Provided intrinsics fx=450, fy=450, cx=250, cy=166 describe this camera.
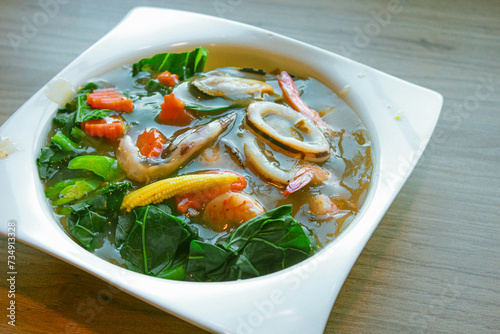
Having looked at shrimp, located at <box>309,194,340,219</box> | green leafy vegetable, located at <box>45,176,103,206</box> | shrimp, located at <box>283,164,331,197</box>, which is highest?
green leafy vegetable, located at <box>45,176,103,206</box>

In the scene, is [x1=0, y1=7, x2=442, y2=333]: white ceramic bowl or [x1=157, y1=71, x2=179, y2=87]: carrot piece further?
[x1=157, y1=71, x2=179, y2=87]: carrot piece

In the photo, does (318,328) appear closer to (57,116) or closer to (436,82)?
(57,116)

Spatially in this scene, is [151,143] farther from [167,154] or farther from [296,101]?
[296,101]

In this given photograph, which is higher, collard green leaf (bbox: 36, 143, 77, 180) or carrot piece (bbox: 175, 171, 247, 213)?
collard green leaf (bbox: 36, 143, 77, 180)

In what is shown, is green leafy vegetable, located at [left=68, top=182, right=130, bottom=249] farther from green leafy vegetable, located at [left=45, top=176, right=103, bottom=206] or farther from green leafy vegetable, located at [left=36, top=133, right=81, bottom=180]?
green leafy vegetable, located at [left=36, top=133, right=81, bottom=180]

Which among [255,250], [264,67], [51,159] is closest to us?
[255,250]

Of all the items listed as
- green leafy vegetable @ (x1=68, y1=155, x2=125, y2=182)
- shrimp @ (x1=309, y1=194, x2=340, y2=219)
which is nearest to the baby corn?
green leafy vegetable @ (x1=68, y1=155, x2=125, y2=182)

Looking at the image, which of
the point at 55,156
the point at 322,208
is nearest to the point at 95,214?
the point at 55,156
